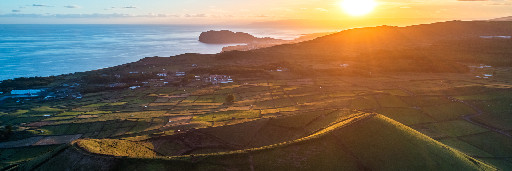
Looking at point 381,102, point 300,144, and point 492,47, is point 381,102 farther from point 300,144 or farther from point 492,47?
point 492,47

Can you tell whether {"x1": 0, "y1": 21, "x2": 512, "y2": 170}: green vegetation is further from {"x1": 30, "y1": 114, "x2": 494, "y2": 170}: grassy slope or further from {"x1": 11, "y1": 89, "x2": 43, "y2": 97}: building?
{"x1": 11, "y1": 89, "x2": 43, "y2": 97}: building

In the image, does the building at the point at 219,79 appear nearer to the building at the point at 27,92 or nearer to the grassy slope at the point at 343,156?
the building at the point at 27,92

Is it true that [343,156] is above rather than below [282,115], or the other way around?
above

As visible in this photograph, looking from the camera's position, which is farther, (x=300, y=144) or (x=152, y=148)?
(x=152, y=148)

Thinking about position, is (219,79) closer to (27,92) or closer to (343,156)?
(27,92)

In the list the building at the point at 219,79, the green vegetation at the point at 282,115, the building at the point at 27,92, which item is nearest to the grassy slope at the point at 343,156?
the green vegetation at the point at 282,115

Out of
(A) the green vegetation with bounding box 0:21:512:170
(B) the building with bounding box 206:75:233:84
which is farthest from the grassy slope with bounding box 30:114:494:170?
(B) the building with bounding box 206:75:233:84

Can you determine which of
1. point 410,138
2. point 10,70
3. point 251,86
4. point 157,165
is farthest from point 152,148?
point 10,70

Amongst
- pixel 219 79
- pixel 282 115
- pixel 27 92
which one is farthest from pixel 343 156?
pixel 27 92
